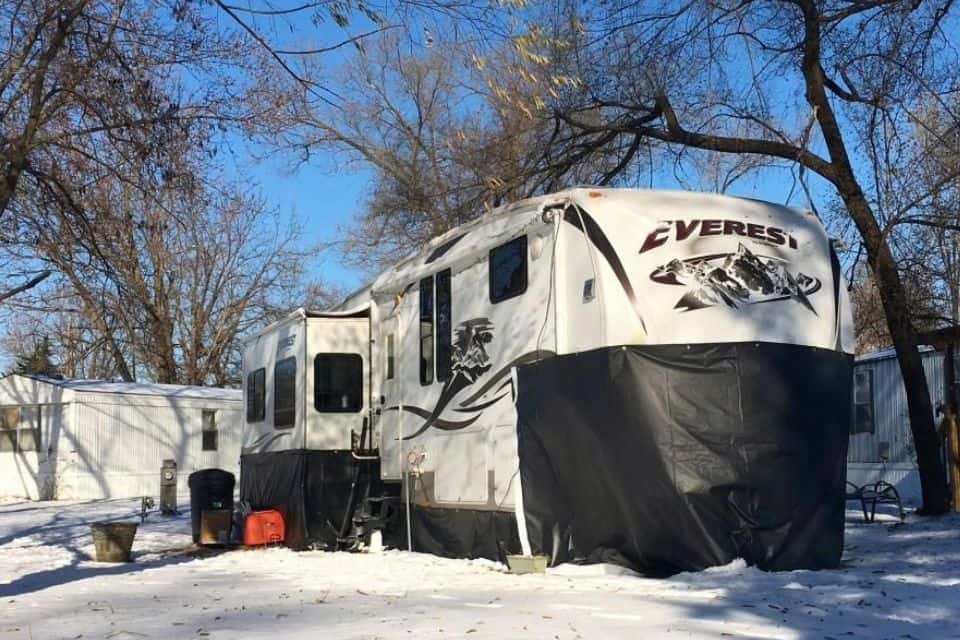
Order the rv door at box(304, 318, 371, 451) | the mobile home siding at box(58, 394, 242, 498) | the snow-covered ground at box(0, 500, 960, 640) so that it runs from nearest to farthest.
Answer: the snow-covered ground at box(0, 500, 960, 640), the rv door at box(304, 318, 371, 451), the mobile home siding at box(58, 394, 242, 498)

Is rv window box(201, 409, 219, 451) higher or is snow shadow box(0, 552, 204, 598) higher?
rv window box(201, 409, 219, 451)

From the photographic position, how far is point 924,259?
44.0 feet

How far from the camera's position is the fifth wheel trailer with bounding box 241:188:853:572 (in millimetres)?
8344

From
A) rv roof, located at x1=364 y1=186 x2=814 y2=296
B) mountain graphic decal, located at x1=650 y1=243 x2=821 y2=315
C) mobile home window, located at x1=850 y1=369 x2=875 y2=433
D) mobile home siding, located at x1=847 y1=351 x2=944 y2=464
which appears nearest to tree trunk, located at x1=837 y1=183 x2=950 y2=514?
rv roof, located at x1=364 y1=186 x2=814 y2=296

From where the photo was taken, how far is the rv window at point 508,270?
31.1 feet

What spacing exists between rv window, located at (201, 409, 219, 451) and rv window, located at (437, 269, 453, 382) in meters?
17.9

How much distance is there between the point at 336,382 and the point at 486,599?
19.0 feet

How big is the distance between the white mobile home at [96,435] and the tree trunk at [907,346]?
733 inches

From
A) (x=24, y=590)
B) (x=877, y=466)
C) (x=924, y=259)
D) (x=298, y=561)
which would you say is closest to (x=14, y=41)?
(x=24, y=590)

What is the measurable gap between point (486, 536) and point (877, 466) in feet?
40.2

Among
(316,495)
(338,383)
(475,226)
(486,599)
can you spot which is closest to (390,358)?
(338,383)

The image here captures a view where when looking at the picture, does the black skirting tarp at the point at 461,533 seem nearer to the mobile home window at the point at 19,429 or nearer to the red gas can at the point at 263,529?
the red gas can at the point at 263,529

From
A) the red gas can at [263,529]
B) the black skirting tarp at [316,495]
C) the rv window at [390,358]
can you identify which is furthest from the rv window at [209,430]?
the rv window at [390,358]

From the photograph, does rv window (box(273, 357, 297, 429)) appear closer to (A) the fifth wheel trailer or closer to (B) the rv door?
(B) the rv door
